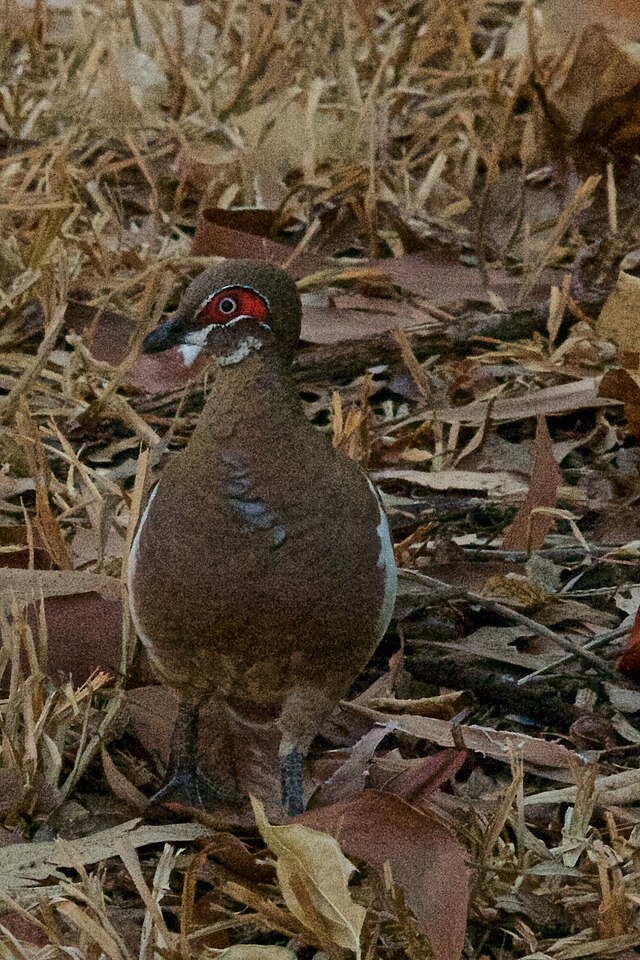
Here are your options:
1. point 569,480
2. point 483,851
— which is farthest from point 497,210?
point 483,851

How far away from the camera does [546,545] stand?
2977 mm

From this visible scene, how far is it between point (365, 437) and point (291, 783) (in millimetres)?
935

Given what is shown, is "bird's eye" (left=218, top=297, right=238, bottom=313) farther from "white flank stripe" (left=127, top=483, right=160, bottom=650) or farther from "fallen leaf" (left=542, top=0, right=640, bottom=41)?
"fallen leaf" (left=542, top=0, right=640, bottom=41)

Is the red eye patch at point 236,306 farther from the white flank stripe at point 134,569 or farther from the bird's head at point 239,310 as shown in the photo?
the white flank stripe at point 134,569

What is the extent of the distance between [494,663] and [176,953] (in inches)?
36.8

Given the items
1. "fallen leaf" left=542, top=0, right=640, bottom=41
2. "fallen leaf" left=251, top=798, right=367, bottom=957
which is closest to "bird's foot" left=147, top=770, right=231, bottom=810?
"fallen leaf" left=251, top=798, right=367, bottom=957

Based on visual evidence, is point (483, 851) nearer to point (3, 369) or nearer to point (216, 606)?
point (216, 606)

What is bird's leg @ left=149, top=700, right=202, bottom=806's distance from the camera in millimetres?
2311

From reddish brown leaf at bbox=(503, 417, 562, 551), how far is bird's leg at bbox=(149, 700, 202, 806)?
81 cm

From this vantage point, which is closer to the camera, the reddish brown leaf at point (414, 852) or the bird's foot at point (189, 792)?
the reddish brown leaf at point (414, 852)

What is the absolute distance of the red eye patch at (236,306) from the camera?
228cm

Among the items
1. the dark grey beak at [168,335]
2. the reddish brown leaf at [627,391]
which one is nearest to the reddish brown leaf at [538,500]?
the reddish brown leaf at [627,391]

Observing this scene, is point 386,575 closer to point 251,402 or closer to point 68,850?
point 251,402

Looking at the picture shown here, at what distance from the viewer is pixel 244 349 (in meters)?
2.30
